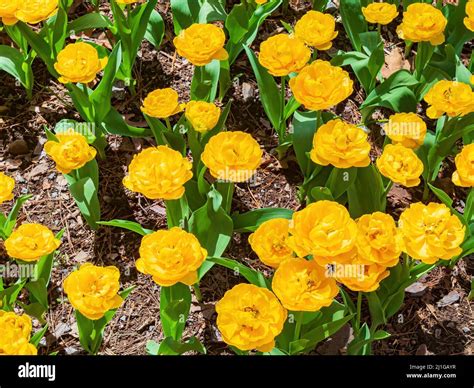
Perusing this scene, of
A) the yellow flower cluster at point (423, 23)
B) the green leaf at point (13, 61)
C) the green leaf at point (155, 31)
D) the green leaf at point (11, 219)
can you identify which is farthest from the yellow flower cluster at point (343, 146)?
the green leaf at point (13, 61)

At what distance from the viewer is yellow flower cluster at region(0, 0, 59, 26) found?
7.62 ft

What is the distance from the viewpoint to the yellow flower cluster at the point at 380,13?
252 centimetres

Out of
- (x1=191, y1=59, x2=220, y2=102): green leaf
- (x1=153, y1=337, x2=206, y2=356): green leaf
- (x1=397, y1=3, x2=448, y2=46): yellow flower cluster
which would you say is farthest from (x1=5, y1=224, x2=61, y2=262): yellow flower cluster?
(x1=397, y1=3, x2=448, y2=46): yellow flower cluster

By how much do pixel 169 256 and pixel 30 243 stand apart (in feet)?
1.57

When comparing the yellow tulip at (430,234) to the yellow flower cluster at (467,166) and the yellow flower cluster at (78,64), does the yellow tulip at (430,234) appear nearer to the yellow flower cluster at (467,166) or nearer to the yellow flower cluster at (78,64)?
the yellow flower cluster at (467,166)

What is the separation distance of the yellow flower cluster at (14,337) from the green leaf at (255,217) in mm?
797

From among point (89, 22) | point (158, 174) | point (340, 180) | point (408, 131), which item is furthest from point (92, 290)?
point (89, 22)

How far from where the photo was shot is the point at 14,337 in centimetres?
175

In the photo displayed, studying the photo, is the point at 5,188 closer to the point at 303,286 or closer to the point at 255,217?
the point at 255,217

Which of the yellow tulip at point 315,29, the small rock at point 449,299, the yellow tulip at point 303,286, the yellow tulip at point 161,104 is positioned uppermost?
the yellow tulip at point 315,29

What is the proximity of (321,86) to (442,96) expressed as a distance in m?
0.47

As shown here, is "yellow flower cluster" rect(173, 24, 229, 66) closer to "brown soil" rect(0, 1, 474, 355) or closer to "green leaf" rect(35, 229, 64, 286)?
"brown soil" rect(0, 1, 474, 355)

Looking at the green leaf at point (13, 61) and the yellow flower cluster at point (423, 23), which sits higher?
the yellow flower cluster at point (423, 23)
